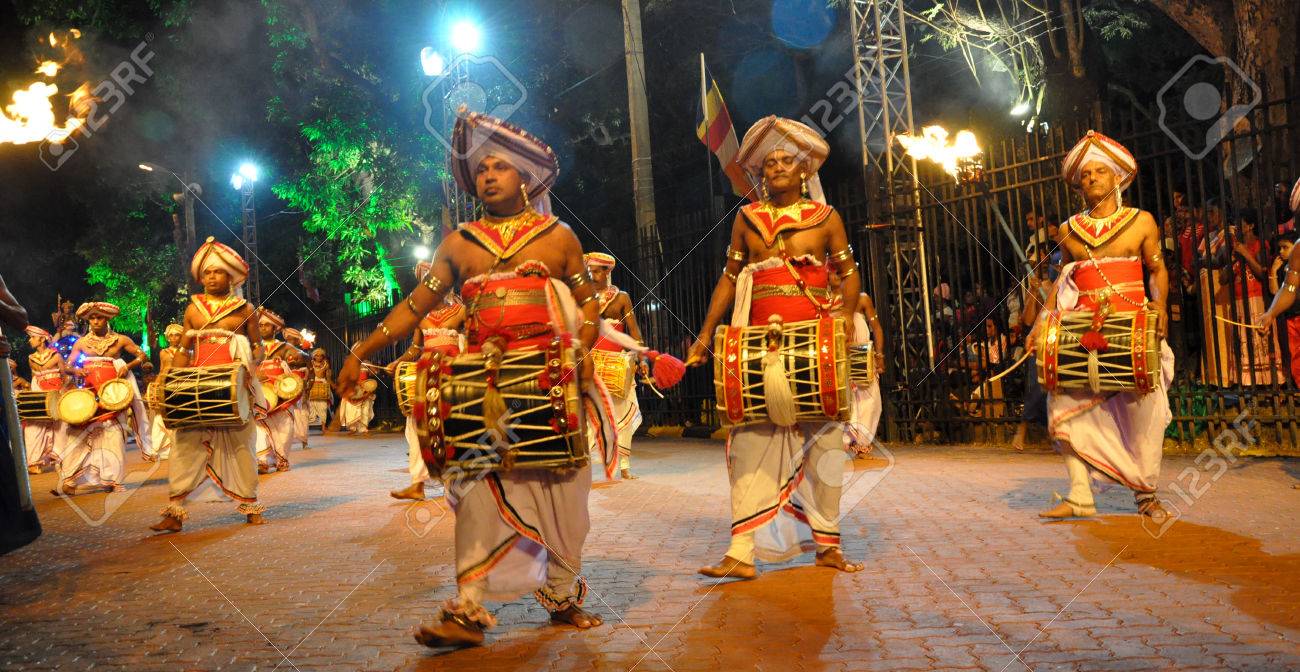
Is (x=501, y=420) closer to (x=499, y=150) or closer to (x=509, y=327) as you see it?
(x=509, y=327)

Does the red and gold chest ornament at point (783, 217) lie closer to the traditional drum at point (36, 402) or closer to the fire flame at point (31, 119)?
the fire flame at point (31, 119)

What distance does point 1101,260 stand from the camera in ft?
23.7

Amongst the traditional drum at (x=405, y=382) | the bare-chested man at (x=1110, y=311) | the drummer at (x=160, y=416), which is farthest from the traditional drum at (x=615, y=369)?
the bare-chested man at (x=1110, y=311)

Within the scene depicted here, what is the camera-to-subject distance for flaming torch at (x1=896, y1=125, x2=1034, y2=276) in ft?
41.3

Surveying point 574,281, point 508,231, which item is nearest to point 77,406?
point 508,231

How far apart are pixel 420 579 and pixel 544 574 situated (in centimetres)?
160

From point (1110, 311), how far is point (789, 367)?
2.66 m

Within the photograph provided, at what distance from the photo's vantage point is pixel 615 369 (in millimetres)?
10883

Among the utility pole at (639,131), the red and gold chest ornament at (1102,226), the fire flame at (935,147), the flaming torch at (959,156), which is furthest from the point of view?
the utility pole at (639,131)

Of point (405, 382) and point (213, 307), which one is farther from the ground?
point (213, 307)

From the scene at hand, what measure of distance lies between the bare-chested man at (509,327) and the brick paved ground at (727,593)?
216 mm

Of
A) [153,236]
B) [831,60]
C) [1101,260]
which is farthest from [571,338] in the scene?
[153,236]

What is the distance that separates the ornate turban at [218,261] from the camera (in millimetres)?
9039

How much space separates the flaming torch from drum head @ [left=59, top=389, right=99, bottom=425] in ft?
33.8
